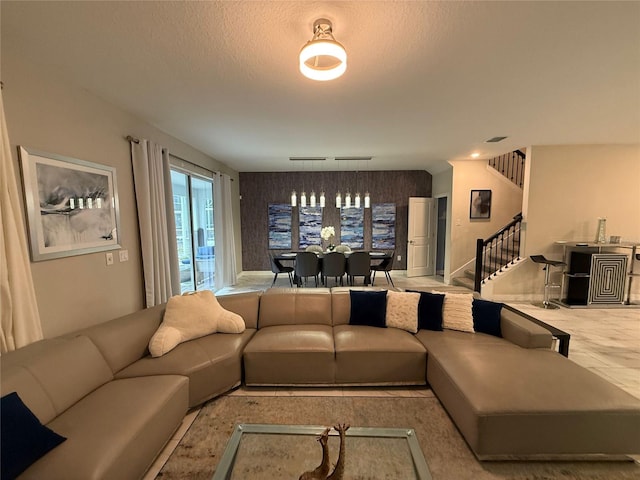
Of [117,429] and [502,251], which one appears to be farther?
[502,251]

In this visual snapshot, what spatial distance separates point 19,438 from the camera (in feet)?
4.05

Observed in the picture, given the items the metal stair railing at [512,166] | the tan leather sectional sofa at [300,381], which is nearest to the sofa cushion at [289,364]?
the tan leather sectional sofa at [300,381]

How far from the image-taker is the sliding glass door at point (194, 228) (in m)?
4.64

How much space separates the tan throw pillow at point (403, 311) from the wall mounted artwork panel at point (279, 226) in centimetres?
492

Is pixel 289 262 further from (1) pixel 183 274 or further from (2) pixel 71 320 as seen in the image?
(2) pixel 71 320

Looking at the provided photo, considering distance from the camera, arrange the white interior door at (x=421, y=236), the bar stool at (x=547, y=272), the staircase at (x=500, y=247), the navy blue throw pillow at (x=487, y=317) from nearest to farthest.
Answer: the navy blue throw pillow at (x=487, y=317) → the bar stool at (x=547, y=272) → the staircase at (x=500, y=247) → the white interior door at (x=421, y=236)

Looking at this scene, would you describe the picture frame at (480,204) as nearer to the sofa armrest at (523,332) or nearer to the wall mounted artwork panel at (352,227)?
the wall mounted artwork panel at (352,227)

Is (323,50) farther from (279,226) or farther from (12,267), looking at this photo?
(279,226)

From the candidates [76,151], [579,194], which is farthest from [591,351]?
[76,151]

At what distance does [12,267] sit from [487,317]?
148 inches

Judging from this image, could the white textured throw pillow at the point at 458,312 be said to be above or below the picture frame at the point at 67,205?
below

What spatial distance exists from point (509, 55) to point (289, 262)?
5324mm

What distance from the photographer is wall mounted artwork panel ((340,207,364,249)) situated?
24.2ft

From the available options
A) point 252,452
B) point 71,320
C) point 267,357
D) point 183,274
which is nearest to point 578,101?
point 267,357
